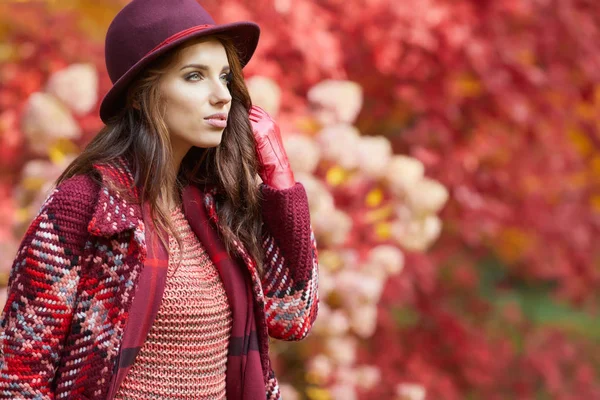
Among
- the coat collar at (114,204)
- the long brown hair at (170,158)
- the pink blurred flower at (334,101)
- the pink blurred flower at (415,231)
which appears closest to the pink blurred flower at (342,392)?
the pink blurred flower at (415,231)

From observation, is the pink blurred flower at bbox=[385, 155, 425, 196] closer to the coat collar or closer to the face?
the face

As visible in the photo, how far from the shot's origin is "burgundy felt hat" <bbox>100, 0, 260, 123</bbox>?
177 centimetres

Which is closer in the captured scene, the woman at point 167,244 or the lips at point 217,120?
the woman at point 167,244

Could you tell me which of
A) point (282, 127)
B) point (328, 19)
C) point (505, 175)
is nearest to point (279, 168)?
point (282, 127)

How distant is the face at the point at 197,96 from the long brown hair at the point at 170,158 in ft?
0.06

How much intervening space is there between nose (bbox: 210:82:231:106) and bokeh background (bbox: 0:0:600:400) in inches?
43.5

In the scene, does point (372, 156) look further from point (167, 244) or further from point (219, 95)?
point (167, 244)

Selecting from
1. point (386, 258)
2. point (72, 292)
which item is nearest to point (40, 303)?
point (72, 292)

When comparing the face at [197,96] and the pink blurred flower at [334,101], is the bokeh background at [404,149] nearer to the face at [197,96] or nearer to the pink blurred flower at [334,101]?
the pink blurred flower at [334,101]

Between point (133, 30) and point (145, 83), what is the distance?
113 mm

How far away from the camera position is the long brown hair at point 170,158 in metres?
1.79

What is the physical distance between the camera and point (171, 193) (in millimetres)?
1908

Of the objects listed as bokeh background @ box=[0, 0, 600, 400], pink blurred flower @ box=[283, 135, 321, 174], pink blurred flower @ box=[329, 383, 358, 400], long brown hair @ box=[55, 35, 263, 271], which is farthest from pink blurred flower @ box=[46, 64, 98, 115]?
pink blurred flower @ box=[329, 383, 358, 400]

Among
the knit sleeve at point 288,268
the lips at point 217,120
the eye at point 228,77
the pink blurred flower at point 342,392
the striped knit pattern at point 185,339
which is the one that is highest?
the eye at point 228,77
